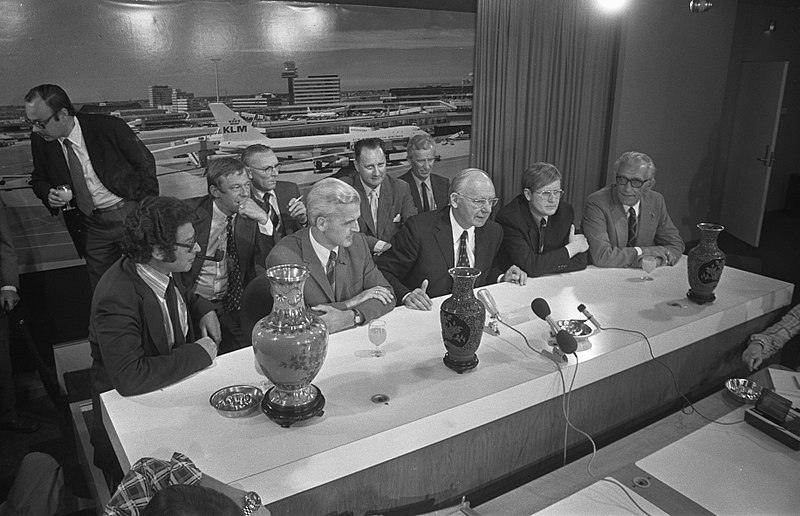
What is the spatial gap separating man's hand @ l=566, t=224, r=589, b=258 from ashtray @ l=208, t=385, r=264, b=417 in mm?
1955

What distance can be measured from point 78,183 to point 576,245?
278 cm

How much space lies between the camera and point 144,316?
84.5 inches

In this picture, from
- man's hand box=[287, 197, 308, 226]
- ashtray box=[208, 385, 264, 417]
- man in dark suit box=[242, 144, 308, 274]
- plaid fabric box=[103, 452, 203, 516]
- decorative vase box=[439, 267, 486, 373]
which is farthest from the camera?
man's hand box=[287, 197, 308, 226]

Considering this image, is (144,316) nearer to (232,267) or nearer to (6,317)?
(232,267)

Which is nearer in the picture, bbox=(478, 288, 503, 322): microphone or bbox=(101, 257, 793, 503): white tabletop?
bbox=(101, 257, 793, 503): white tabletop

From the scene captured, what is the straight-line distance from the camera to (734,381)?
2.55 metres

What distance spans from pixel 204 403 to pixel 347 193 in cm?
101

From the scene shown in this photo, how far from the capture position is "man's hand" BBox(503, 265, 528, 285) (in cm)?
309

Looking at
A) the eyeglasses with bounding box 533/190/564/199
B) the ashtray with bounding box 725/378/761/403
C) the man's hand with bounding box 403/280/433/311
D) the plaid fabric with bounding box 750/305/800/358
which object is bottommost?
the ashtray with bounding box 725/378/761/403

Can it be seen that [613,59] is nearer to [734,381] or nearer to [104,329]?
[734,381]

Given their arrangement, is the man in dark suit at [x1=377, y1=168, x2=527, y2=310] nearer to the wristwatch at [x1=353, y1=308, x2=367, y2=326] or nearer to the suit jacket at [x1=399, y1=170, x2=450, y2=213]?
the wristwatch at [x1=353, y1=308, x2=367, y2=326]

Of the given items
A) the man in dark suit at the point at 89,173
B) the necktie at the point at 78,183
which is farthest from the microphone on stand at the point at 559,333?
the necktie at the point at 78,183

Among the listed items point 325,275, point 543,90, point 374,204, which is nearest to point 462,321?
point 325,275

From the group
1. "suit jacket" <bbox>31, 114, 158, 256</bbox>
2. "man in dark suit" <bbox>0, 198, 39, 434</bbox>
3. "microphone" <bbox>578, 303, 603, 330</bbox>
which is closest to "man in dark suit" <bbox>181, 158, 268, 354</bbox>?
"suit jacket" <bbox>31, 114, 158, 256</bbox>
